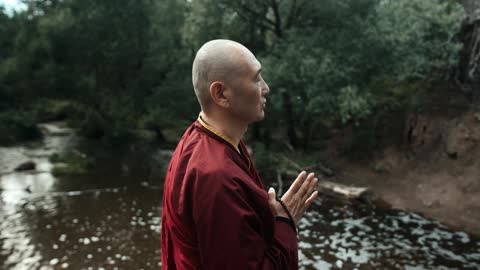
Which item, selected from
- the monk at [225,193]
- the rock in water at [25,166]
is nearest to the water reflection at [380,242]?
the monk at [225,193]

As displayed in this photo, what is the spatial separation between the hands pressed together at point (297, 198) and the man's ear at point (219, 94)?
0.42 metres

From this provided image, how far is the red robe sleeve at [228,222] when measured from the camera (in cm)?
142

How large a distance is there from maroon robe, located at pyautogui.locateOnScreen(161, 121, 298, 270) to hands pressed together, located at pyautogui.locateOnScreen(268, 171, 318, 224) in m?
0.06

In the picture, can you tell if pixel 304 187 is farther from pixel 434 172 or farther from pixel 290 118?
pixel 290 118

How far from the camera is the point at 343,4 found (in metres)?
10.8

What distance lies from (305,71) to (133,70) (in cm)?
929

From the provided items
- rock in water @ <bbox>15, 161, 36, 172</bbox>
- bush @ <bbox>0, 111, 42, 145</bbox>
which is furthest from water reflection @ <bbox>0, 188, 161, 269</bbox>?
bush @ <bbox>0, 111, 42, 145</bbox>

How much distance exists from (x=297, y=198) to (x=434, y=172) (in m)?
9.36

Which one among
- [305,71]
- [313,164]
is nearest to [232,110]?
[305,71]

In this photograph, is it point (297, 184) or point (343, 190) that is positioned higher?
point (297, 184)

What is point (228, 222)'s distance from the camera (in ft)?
4.67

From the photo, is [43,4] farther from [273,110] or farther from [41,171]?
[273,110]

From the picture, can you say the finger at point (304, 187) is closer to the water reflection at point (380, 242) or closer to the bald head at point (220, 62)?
the bald head at point (220, 62)

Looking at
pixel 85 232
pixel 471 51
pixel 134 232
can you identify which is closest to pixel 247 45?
pixel 471 51
